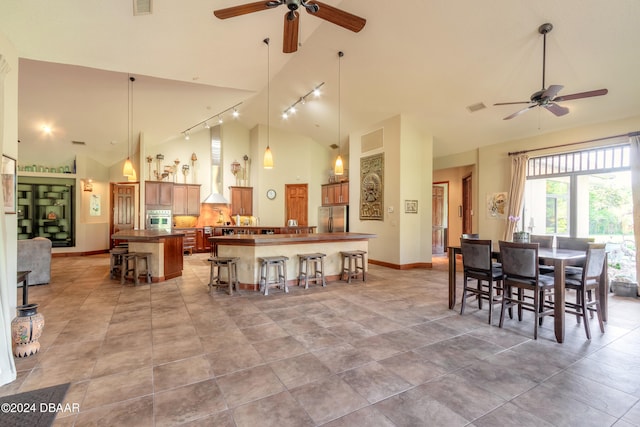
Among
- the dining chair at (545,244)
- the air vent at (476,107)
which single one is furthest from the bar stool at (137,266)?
the air vent at (476,107)

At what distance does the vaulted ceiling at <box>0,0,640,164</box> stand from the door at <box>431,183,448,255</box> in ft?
9.25

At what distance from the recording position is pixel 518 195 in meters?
6.37

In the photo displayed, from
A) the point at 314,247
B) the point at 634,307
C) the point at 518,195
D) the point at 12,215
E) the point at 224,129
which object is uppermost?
the point at 224,129

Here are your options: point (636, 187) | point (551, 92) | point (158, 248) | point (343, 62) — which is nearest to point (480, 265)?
point (551, 92)

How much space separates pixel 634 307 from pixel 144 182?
438 inches

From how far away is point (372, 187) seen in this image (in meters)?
7.66

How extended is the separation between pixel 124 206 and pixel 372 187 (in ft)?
25.5

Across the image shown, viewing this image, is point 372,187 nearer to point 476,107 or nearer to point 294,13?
point 476,107

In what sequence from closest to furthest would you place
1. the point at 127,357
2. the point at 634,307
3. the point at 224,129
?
the point at 127,357 → the point at 634,307 → the point at 224,129

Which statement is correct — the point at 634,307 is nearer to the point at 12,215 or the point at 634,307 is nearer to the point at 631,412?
the point at 631,412

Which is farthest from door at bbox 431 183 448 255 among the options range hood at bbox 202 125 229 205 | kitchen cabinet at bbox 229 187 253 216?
range hood at bbox 202 125 229 205

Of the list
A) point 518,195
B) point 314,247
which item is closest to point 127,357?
point 314,247

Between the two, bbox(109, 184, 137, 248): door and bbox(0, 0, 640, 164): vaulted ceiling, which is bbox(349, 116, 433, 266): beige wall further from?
bbox(109, 184, 137, 248): door

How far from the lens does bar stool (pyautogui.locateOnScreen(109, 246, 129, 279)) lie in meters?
5.72
